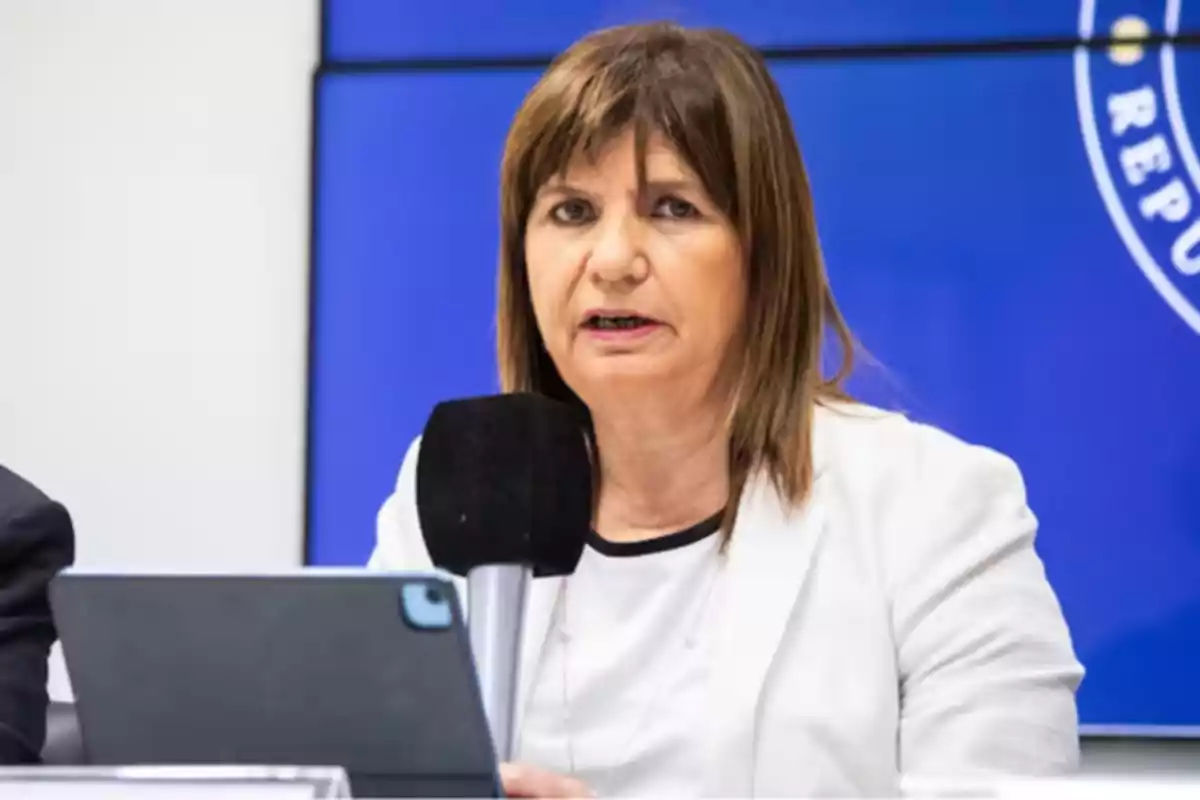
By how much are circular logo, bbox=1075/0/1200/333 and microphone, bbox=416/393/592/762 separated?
125cm

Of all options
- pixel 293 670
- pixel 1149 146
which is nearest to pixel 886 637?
pixel 293 670

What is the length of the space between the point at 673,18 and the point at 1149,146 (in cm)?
65

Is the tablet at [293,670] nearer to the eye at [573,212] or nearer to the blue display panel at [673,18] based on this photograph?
the eye at [573,212]

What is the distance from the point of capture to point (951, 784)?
717mm

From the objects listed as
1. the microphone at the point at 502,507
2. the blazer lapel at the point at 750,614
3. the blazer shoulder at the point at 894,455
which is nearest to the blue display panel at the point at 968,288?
the blazer shoulder at the point at 894,455

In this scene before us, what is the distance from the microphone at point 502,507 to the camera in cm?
84

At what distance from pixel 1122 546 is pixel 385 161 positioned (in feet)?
3.68

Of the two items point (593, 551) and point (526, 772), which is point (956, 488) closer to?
point (593, 551)

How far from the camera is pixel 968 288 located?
2059 millimetres

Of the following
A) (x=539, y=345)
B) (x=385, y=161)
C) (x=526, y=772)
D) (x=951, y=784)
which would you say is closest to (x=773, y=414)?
(x=539, y=345)

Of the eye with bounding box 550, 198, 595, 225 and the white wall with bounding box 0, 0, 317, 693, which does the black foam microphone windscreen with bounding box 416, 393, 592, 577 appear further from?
the white wall with bounding box 0, 0, 317, 693

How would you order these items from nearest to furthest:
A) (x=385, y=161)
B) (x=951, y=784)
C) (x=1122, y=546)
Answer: (x=951, y=784), (x=1122, y=546), (x=385, y=161)

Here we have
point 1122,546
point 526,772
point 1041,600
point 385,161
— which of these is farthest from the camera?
point 385,161

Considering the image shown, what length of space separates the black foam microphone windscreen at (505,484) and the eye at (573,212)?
43 cm
